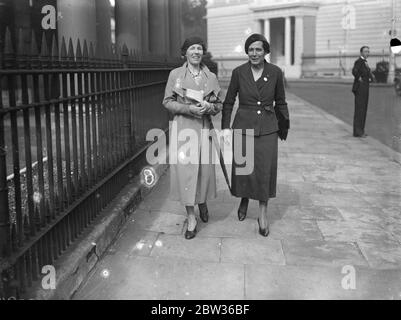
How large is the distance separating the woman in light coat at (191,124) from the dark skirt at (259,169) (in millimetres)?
324

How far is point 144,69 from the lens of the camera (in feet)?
23.0

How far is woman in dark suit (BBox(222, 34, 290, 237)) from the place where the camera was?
4.90 metres

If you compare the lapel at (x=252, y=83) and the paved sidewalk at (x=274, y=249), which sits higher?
the lapel at (x=252, y=83)

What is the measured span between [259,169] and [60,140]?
1972mm

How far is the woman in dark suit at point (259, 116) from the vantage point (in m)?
4.90

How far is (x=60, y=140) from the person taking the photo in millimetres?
3893

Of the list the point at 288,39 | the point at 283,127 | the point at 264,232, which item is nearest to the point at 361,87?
the point at 283,127

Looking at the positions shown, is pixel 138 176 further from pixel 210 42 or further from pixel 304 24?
pixel 210 42

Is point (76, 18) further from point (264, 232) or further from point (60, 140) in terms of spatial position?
point (264, 232)

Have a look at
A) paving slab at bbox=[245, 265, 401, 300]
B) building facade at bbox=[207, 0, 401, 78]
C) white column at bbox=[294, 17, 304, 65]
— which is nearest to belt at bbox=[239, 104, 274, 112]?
paving slab at bbox=[245, 265, 401, 300]

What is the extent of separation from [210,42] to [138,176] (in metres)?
65.1

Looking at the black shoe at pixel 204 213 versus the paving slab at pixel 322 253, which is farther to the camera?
the black shoe at pixel 204 213

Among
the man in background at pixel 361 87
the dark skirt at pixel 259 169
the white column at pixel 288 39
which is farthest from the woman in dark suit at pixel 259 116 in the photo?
the white column at pixel 288 39

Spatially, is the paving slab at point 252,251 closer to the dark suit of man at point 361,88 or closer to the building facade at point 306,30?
the dark suit of man at point 361,88
